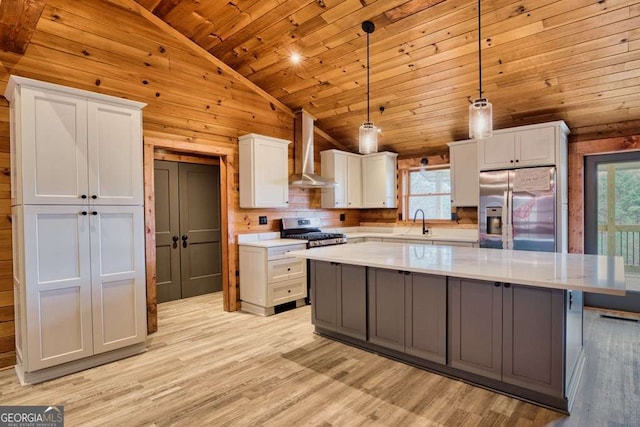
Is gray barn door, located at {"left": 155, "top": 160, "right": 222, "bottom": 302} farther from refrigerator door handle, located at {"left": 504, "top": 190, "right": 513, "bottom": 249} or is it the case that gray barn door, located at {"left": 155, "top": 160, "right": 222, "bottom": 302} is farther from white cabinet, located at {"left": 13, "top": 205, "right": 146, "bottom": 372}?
refrigerator door handle, located at {"left": 504, "top": 190, "right": 513, "bottom": 249}

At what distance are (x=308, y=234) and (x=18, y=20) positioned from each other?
348 cm

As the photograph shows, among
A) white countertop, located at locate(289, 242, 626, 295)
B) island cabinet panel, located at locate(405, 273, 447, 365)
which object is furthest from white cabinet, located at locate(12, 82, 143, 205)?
island cabinet panel, located at locate(405, 273, 447, 365)

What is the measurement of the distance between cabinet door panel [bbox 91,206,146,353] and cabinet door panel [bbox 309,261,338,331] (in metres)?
1.57

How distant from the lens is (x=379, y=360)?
2922 millimetres

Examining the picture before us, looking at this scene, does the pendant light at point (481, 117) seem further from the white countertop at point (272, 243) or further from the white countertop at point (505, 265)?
the white countertop at point (272, 243)

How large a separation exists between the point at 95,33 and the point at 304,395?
3.66 m

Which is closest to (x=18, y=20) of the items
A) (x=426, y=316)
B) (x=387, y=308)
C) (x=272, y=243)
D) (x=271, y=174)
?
(x=271, y=174)

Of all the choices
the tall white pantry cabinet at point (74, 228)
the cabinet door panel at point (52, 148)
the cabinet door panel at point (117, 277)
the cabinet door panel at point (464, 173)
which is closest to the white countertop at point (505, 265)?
the cabinet door panel at point (117, 277)

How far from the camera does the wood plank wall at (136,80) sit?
9.37 ft

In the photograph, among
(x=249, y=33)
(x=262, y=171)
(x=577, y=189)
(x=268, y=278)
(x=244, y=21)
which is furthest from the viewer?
(x=262, y=171)

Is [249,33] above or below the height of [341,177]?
above

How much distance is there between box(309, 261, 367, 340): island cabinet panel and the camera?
310 cm

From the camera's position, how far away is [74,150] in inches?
108

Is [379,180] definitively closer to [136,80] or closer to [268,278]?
[268,278]
